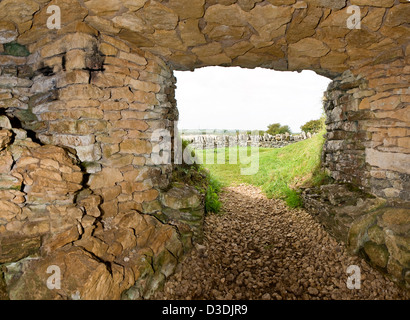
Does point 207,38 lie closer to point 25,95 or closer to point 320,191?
point 25,95

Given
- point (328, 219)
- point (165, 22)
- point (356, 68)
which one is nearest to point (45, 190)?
point (165, 22)

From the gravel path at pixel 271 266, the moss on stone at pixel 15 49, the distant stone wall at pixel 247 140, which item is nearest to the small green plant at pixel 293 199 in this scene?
the gravel path at pixel 271 266

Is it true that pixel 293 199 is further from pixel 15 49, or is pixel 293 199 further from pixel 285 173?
pixel 15 49

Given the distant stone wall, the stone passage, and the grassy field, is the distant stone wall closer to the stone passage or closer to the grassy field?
the grassy field

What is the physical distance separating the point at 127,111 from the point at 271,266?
3.18 metres

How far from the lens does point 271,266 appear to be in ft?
10.5

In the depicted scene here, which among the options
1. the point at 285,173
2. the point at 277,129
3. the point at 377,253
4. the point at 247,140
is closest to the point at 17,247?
the point at 377,253

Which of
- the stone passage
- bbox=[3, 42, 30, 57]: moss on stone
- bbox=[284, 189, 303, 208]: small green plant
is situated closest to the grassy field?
bbox=[284, 189, 303, 208]: small green plant

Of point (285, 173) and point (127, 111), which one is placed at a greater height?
point (127, 111)

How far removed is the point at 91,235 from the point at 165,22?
279cm

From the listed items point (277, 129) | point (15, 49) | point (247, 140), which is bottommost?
point (15, 49)

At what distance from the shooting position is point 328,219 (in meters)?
3.80

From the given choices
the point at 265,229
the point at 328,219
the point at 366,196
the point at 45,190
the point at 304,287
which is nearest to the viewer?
the point at 45,190

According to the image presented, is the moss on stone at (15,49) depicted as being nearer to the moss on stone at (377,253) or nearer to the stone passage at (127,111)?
the stone passage at (127,111)
